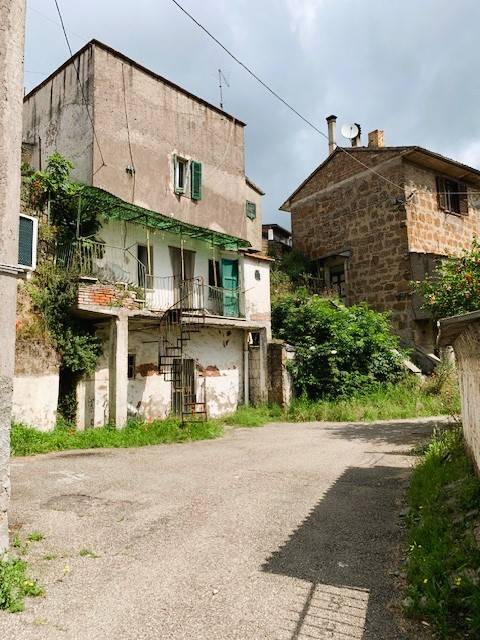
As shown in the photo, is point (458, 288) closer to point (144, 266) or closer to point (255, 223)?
point (144, 266)

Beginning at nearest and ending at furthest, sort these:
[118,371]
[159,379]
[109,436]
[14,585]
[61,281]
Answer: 1. [14,585]
2. [109,436]
3. [61,281]
4. [118,371]
5. [159,379]

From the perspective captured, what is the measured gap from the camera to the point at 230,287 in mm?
16312

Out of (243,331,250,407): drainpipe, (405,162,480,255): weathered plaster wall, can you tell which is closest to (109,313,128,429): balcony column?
(243,331,250,407): drainpipe

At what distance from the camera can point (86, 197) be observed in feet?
39.5

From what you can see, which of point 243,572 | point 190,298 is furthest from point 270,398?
point 243,572

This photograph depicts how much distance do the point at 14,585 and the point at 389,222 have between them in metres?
18.4

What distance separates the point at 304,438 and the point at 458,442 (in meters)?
4.56

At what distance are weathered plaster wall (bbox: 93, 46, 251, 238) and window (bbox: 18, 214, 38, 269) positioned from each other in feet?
29.3

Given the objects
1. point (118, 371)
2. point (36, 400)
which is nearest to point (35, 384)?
point (36, 400)

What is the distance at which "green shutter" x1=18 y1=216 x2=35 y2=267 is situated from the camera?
468cm

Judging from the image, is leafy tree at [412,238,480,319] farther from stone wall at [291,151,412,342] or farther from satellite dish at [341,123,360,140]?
satellite dish at [341,123,360,140]

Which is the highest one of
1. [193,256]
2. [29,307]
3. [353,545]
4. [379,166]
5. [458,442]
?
[379,166]

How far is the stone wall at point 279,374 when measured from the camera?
1609 cm

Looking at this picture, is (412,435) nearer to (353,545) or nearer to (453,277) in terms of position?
(453,277)
